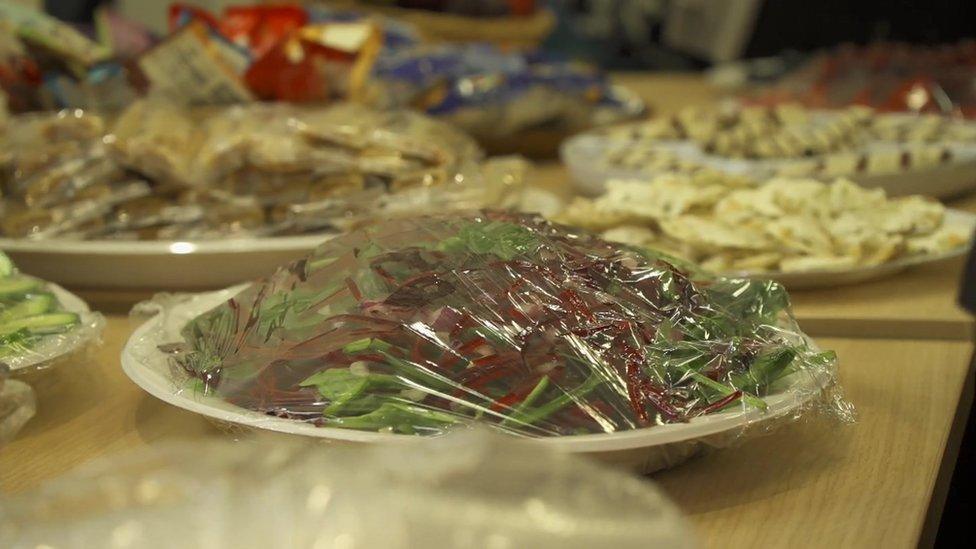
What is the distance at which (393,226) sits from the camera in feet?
2.58

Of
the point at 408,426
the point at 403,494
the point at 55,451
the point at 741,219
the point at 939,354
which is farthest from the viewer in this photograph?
the point at 741,219

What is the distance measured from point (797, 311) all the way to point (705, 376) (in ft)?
1.10

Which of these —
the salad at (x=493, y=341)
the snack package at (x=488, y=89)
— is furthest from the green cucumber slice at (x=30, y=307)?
the snack package at (x=488, y=89)

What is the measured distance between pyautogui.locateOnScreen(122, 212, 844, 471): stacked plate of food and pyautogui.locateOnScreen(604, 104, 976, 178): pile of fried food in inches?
25.5

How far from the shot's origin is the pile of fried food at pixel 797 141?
1.38 metres

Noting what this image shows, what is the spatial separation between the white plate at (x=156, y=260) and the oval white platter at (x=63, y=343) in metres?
0.19

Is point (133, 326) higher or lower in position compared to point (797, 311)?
lower

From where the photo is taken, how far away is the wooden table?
0.63 metres

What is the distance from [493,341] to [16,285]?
0.38 metres

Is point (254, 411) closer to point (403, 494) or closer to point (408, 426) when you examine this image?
point (408, 426)

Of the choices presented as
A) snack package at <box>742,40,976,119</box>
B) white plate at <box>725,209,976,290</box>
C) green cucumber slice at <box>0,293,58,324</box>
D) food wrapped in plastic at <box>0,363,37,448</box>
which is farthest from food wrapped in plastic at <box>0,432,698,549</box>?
snack package at <box>742,40,976,119</box>

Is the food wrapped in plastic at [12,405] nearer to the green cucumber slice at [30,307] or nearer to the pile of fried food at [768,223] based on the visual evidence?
the green cucumber slice at [30,307]

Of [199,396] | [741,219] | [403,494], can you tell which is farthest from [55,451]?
[741,219]

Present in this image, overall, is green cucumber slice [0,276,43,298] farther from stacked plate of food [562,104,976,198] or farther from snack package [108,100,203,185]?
stacked plate of food [562,104,976,198]
